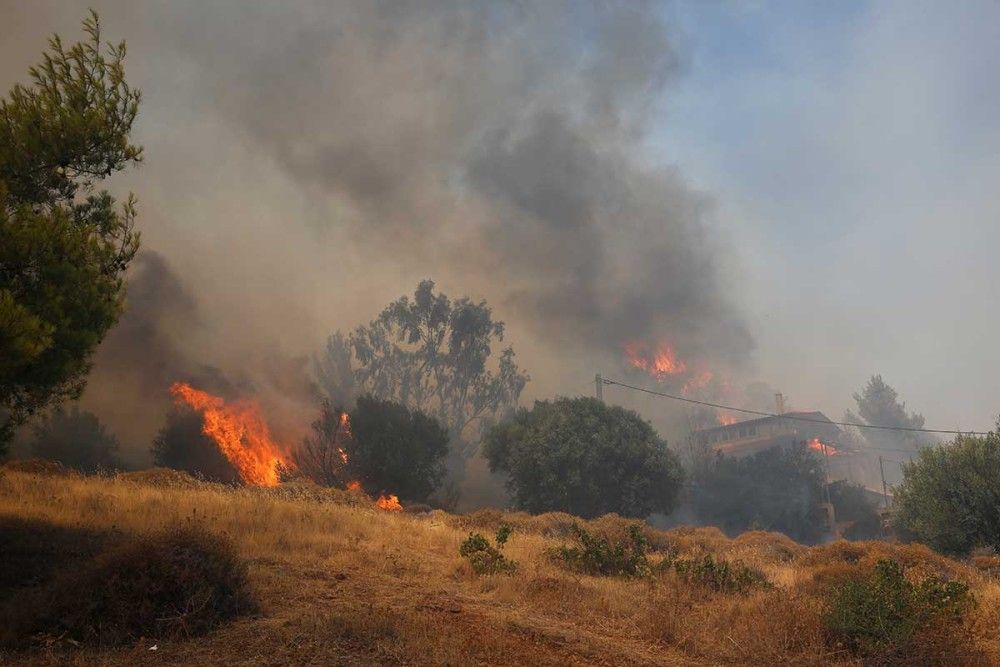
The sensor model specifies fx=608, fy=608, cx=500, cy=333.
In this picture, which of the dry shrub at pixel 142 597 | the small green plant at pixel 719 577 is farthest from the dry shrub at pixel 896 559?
the dry shrub at pixel 142 597

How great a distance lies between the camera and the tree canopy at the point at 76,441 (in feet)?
149

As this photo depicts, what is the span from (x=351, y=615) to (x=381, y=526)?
9.85m

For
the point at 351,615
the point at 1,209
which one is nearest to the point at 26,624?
the point at 351,615

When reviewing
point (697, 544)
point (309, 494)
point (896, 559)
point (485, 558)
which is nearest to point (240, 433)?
point (309, 494)

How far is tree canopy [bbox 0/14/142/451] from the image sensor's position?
904 centimetres

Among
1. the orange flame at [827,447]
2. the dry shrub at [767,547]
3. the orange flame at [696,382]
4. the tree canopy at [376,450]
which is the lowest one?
the dry shrub at [767,547]

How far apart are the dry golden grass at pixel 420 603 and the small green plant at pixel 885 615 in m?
0.38

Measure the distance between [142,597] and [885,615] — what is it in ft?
34.5

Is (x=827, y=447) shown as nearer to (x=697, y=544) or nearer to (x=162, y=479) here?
(x=697, y=544)

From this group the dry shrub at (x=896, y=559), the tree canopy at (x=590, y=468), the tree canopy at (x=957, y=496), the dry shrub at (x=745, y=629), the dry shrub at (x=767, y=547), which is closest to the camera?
the dry shrub at (x=745, y=629)

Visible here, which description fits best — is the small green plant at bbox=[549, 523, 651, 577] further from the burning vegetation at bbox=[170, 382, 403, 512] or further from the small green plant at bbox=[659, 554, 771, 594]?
the burning vegetation at bbox=[170, 382, 403, 512]

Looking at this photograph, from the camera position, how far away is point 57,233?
9.58m

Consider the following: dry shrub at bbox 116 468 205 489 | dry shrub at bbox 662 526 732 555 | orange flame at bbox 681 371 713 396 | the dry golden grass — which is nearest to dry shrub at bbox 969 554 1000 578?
the dry golden grass

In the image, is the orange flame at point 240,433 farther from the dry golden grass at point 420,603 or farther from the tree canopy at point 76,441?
the dry golden grass at point 420,603
